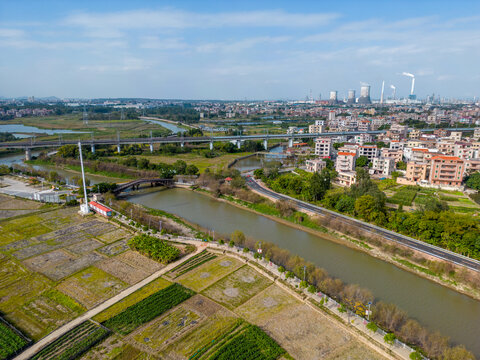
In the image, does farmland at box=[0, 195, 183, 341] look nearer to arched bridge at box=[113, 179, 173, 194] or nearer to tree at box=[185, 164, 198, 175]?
arched bridge at box=[113, 179, 173, 194]

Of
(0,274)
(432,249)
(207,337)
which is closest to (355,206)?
(432,249)

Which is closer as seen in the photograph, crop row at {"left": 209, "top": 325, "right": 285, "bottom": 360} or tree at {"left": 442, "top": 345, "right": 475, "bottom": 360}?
tree at {"left": 442, "top": 345, "right": 475, "bottom": 360}

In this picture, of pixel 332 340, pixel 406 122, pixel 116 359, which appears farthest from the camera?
pixel 406 122

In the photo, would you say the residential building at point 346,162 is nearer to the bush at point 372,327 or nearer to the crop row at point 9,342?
the bush at point 372,327

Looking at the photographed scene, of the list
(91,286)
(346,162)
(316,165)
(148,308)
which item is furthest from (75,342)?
(346,162)

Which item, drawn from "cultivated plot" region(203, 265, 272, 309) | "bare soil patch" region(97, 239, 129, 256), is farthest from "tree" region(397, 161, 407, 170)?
"bare soil patch" region(97, 239, 129, 256)

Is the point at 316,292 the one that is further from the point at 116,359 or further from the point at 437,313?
the point at 116,359

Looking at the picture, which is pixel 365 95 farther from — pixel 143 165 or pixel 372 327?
pixel 372 327
